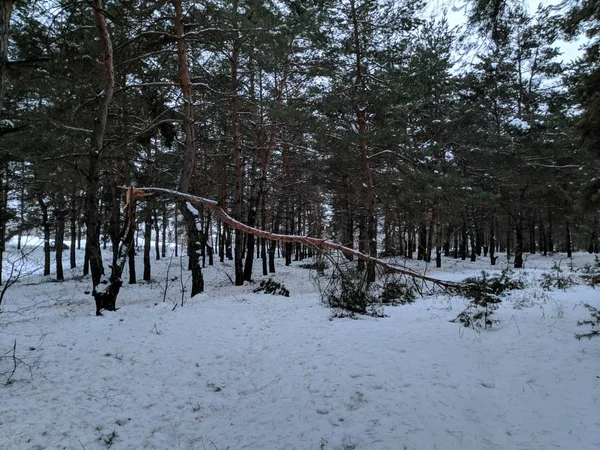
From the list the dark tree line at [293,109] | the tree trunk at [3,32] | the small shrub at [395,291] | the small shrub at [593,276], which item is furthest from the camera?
the dark tree line at [293,109]

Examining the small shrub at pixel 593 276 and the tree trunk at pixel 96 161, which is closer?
the small shrub at pixel 593 276

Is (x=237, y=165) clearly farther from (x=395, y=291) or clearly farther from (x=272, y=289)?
(x=395, y=291)

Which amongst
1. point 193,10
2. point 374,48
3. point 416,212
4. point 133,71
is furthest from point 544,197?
point 133,71

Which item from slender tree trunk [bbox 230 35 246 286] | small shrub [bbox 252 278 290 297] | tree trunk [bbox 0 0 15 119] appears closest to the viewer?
tree trunk [bbox 0 0 15 119]

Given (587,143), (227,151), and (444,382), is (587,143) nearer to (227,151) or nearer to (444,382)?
(444,382)

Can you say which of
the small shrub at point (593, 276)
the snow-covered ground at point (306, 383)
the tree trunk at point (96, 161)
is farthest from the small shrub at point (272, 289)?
the small shrub at point (593, 276)

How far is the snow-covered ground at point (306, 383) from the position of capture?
11.7ft

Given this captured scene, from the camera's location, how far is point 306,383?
4.77 m

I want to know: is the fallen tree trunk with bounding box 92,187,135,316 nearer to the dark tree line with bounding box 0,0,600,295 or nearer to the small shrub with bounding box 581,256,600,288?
the dark tree line with bounding box 0,0,600,295

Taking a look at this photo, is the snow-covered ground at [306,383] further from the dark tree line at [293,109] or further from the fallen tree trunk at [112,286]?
the dark tree line at [293,109]

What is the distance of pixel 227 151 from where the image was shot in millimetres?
16516

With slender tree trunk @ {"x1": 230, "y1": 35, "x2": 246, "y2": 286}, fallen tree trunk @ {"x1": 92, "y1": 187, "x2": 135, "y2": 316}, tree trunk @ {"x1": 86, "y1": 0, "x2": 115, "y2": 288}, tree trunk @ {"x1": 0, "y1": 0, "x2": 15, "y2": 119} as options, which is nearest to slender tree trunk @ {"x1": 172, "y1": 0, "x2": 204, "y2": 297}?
fallen tree trunk @ {"x1": 92, "y1": 187, "x2": 135, "y2": 316}

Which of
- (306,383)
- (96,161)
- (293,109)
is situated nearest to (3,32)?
(306,383)

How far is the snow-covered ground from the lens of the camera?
11.7 feet
